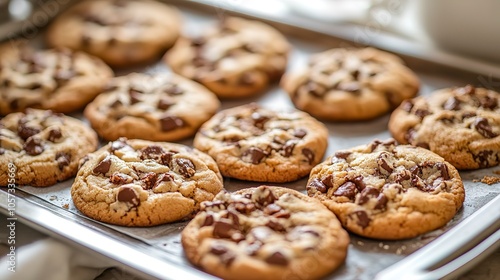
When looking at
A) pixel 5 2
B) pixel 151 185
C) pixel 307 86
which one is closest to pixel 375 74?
pixel 307 86

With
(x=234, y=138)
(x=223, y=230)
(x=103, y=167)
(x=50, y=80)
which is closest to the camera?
(x=223, y=230)

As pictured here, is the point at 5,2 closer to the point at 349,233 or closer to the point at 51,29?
the point at 51,29

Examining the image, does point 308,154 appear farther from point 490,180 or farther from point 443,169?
point 490,180

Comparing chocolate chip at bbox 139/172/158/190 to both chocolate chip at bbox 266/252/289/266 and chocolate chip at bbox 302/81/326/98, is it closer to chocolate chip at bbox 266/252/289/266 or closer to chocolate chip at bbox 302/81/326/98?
chocolate chip at bbox 266/252/289/266

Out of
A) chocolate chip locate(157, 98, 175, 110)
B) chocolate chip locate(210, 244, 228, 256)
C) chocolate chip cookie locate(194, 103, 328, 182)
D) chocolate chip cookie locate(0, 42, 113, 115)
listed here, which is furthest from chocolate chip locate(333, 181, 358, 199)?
chocolate chip cookie locate(0, 42, 113, 115)

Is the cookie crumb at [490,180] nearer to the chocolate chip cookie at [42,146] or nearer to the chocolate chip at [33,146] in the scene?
the chocolate chip cookie at [42,146]

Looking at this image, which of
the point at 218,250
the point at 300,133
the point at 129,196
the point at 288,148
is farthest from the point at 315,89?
the point at 218,250

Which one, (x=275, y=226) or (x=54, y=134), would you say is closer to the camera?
(x=275, y=226)

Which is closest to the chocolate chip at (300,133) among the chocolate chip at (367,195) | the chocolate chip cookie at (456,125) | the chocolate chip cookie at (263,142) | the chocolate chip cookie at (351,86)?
the chocolate chip cookie at (263,142)
